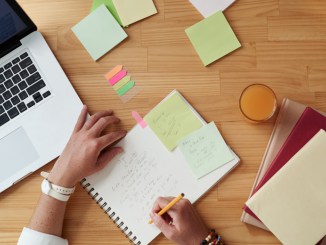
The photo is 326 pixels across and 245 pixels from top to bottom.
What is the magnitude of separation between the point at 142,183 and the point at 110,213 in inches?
4.2

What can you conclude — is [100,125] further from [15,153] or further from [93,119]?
[15,153]

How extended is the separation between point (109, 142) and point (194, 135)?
207mm

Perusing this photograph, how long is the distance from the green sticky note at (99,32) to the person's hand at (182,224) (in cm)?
40

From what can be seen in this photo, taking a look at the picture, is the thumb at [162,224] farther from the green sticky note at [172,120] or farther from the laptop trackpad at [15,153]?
the laptop trackpad at [15,153]

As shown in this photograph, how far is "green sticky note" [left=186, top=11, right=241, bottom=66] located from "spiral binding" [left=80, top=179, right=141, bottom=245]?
16.4 inches

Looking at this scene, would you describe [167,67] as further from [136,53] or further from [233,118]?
[233,118]

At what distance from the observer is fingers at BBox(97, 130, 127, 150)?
3.20 feet

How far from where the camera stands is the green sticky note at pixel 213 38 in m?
0.98

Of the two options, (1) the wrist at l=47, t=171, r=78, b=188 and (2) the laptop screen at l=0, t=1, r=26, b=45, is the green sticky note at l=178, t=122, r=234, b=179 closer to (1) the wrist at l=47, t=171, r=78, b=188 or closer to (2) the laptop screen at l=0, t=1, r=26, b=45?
(1) the wrist at l=47, t=171, r=78, b=188

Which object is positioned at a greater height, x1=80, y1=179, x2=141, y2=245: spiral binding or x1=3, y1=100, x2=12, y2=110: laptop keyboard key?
x1=3, y1=100, x2=12, y2=110: laptop keyboard key

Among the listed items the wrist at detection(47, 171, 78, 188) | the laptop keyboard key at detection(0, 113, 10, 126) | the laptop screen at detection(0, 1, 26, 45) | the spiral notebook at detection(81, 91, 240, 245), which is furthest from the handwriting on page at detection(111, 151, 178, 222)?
the laptop screen at detection(0, 1, 26, 45)

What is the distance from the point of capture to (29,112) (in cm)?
100

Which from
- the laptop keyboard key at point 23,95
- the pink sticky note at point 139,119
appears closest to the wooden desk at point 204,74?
the pink sticky note at point 139,119

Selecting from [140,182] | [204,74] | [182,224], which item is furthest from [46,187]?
[204,74]
